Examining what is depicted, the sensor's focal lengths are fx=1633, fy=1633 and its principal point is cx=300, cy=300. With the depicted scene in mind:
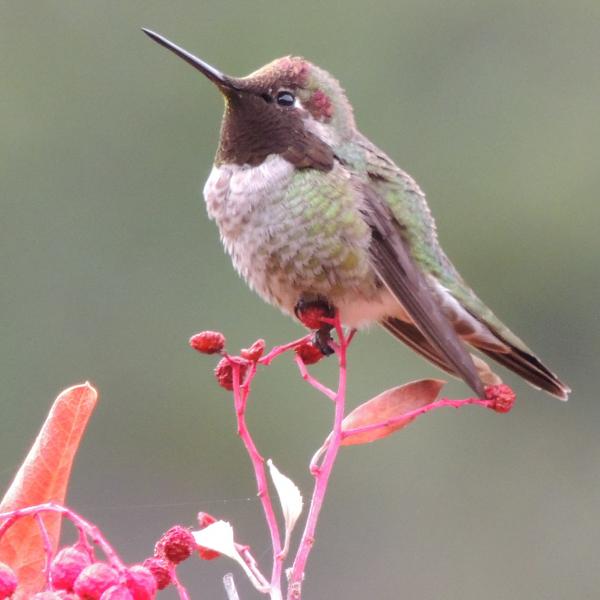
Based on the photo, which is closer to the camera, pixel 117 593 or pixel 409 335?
pixel 117 593

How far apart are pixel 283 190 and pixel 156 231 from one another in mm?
11976

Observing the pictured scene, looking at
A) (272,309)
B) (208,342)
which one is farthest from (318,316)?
(272,309)

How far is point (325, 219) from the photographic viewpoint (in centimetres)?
376

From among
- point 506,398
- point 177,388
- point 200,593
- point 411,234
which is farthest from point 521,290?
point 506,398

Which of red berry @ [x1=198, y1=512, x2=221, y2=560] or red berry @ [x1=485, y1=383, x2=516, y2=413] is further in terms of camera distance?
red berry @ [x1=485, y1=383, x2=516, y2=413]

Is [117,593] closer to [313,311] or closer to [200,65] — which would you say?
[313,311]

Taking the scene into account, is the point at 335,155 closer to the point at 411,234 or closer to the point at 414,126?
the point at 411,234

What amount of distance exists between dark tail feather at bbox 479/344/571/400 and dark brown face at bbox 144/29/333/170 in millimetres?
611

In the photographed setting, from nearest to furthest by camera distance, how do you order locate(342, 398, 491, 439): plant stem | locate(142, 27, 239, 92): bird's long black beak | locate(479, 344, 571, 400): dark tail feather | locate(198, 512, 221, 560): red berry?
1. locate(198, 512, 221, 560): red berry
2. locate(342, 398, 491, 439): plant stem
3. locate(142, 27, 239, 92): bird's long black beak
4. locate(479, 344, 571, 400): dark tail feather

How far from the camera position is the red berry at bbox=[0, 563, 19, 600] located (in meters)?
2.07

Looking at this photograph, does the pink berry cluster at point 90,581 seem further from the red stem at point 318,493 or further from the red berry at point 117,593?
the red stem at point 318,493

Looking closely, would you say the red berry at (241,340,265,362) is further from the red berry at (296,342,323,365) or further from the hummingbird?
the hummingbird

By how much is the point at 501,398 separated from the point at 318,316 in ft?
2.12

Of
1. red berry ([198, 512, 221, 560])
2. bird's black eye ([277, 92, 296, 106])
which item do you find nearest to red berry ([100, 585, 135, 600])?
red berry ([198, 512, 221, 560])
